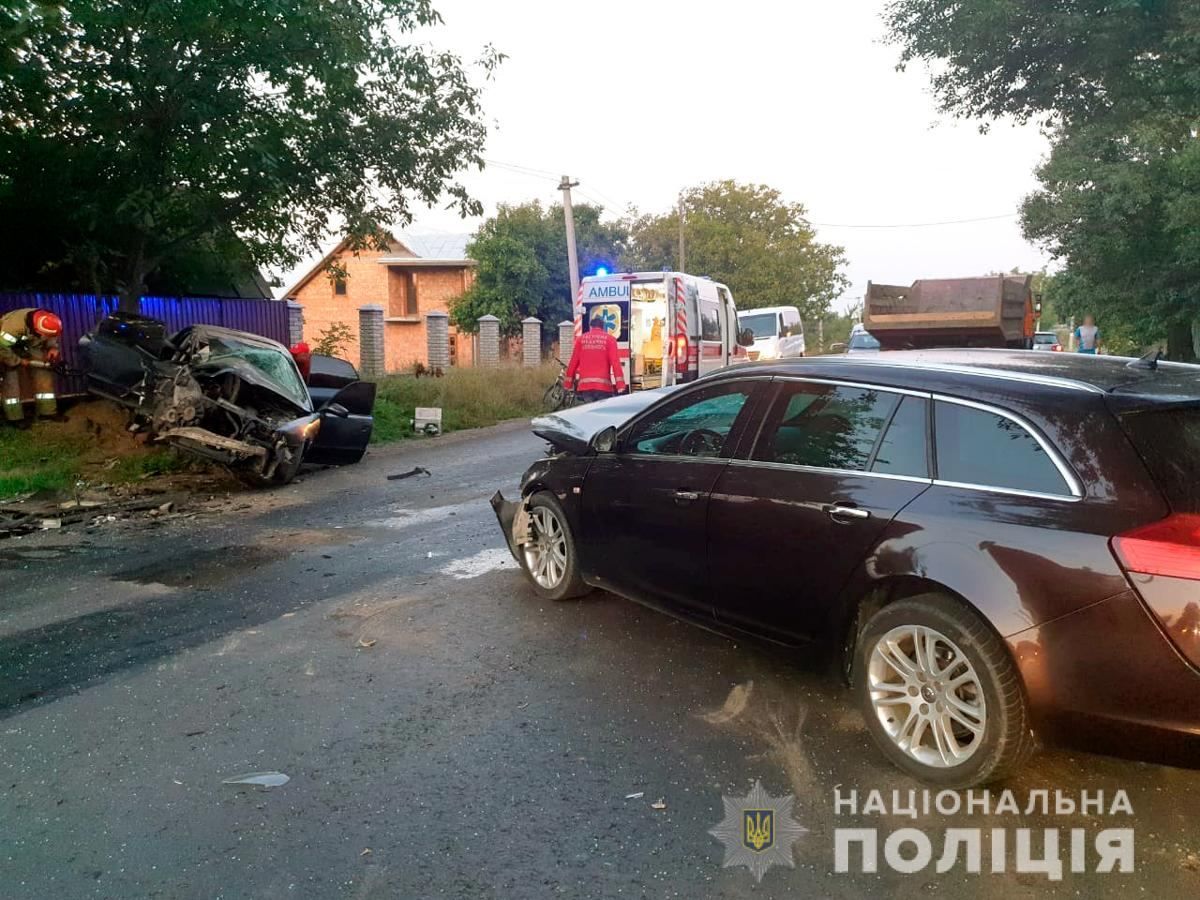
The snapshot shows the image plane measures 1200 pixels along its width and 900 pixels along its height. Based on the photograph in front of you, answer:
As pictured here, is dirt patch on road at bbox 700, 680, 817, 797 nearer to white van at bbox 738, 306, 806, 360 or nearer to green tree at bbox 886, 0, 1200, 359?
green tree at bbox 886, 0, 1200, 359

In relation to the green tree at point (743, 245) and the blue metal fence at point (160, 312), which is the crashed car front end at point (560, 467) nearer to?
the blue metal fence at point (160, 312)

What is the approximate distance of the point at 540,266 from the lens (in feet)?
126

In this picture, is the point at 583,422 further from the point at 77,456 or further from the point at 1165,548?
the point at 77,456

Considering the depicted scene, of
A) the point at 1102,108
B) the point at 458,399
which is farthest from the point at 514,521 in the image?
the point at 1102,108

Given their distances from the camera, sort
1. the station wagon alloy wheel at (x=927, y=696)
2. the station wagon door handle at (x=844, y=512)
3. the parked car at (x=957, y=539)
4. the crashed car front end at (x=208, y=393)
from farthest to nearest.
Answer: the crashed car front end at (x=208, y=393) < the station wagon door handle at (x=844, y=512) < the station wagon alloy wheel at (x=927, y=696) < the parked car at (x=957, y=539)

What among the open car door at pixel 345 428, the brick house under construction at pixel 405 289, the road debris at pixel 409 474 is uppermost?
the brick house under construction at pixel 405 289

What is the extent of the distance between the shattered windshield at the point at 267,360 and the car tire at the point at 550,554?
5.80m

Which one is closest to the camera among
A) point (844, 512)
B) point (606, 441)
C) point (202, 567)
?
point (844, 512)

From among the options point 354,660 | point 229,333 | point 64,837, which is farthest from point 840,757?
point 229,333

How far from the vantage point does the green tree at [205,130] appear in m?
10.8

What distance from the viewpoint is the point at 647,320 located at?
15.9 m

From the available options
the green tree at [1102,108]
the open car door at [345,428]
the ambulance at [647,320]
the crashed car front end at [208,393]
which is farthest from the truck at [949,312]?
the crashed car front end at [208,393]

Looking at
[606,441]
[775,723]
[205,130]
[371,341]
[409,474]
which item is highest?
[205,130]

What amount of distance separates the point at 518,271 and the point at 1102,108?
22557 millimetres
